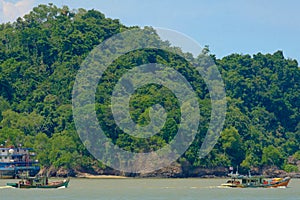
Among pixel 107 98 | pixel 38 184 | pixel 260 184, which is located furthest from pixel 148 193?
pixel 107 98

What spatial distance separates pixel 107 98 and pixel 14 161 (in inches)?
677

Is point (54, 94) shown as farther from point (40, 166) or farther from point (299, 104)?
point (299, 104)

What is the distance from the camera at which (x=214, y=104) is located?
119062 mm

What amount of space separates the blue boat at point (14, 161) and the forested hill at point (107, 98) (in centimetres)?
184

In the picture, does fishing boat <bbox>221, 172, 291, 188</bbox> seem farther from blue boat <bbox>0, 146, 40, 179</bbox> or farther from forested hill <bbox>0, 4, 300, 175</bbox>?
blue boat <bbox>0, 146, 40, 179</bbox>

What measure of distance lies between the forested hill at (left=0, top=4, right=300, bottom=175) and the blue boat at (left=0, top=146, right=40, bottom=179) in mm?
1836

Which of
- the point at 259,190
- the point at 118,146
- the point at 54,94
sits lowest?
the point at 259,190

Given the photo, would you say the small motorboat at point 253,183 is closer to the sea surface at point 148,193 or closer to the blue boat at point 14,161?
the sea surface at point 148,193

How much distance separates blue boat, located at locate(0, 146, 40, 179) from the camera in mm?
107625

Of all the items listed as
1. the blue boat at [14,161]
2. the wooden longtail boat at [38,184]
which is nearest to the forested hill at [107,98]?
the blue boat at [14,161]

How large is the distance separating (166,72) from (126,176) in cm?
2193

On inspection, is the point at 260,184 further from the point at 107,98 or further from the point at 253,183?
the point at 107,98

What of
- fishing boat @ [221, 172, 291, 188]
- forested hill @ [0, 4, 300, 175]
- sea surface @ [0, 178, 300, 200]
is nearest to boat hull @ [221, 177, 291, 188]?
fishing boat @ [221, 172, 291, 188]

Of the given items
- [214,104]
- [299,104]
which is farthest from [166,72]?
[299,104]
